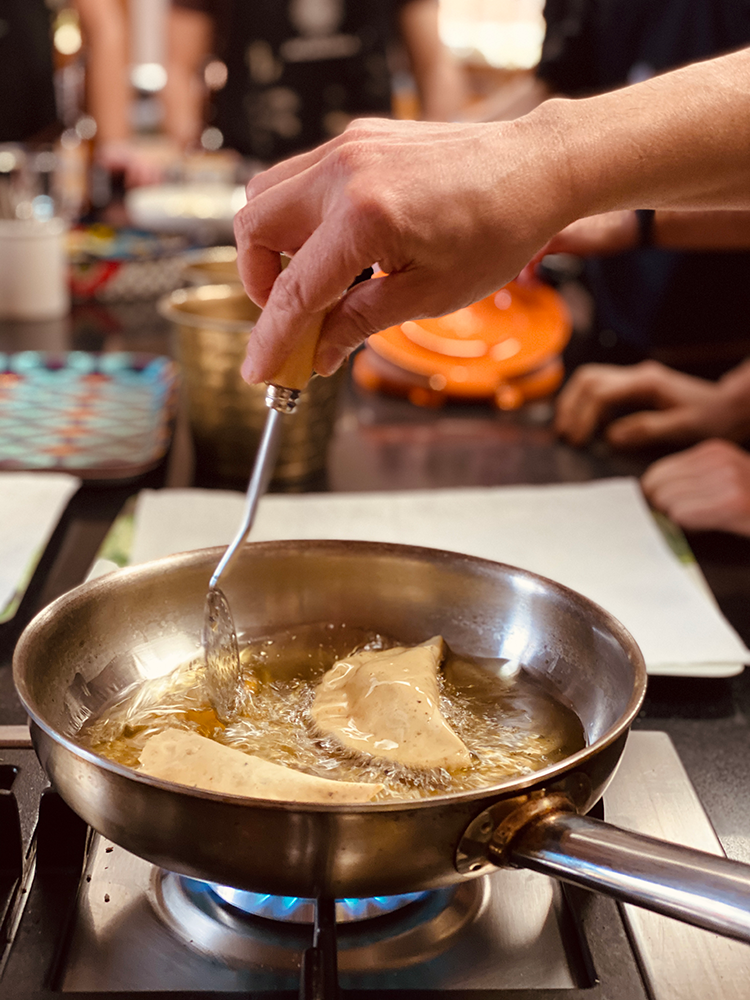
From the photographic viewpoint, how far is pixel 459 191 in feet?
1.81

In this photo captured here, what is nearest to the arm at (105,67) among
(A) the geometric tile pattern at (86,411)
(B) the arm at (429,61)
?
(B) the arm at (429,61)

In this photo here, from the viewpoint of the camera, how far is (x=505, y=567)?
2.53ft

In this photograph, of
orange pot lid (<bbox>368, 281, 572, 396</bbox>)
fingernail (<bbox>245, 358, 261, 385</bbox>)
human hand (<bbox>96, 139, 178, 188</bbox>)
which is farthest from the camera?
human hand (<bbox>96, 139, 178, 188</bbox>)

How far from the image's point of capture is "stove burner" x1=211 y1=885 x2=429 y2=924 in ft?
1.94

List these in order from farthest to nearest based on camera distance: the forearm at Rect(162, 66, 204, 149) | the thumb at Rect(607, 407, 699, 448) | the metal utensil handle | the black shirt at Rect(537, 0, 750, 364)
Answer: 1. the forearm at Rect(162, 66, 204, 149)
2. the black shirt at Rect(537, 0, 750, 364)
3. the thumb at Rect(607, 407, 699, 448)
4. the metal utensil handle

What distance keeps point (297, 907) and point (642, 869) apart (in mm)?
229

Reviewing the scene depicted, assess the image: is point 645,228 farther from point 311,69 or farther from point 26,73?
point 26,73

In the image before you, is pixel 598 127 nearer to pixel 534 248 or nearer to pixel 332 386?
pixel 534 248

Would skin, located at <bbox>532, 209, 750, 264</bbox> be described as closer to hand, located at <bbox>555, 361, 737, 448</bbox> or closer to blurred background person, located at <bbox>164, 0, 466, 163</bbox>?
hand, located at <bbox>555, 361, 737, 448</bbox>

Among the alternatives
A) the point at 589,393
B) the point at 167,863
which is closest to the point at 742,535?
the point at 589,393

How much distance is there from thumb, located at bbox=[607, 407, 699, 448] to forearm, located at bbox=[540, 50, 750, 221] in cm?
92

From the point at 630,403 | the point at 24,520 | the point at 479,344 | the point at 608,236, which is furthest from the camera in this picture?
the point at 479,344

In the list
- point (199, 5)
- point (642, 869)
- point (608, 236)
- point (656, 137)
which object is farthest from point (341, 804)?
point (199, 5)

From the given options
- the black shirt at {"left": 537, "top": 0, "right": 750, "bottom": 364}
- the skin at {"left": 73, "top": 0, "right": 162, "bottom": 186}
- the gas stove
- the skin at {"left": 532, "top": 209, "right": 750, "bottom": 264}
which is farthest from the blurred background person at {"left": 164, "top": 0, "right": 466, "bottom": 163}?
the gas stove
